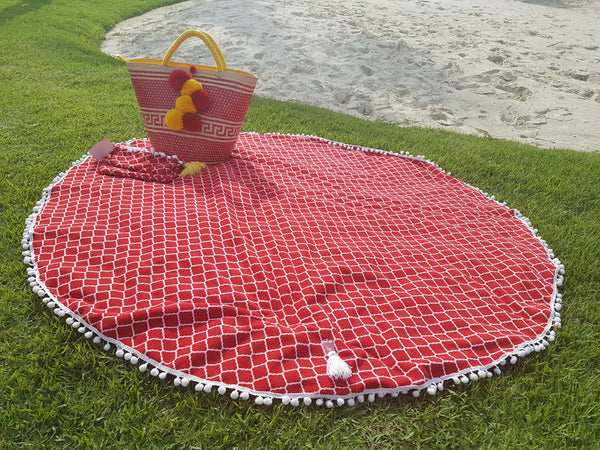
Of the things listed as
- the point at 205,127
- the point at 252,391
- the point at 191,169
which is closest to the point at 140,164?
the point at 191,169

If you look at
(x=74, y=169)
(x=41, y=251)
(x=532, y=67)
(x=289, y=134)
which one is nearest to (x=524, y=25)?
(x=532, y=67)

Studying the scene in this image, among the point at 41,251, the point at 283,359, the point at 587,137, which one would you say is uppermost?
the point at 41,251

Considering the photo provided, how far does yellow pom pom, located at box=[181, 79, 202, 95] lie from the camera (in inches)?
103

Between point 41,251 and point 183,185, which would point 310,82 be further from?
point 41,251

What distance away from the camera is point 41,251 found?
2.00 meters

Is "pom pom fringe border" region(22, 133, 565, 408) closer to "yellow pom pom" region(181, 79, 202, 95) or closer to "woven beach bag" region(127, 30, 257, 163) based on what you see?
"woven beach bag" region(127, 30, 257, 163)

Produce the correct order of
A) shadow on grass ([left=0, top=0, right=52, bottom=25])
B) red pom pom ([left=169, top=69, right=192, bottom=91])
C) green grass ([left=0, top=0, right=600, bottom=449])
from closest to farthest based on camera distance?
green grass ([left=0, top=0, right=600, bottom=449]) → red pom pom ([left=169, top=69, right=192, bottom=91]) → shadow on grass ([left=0, top=0, right=52, bottom=25])

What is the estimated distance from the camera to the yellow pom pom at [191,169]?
2699mm

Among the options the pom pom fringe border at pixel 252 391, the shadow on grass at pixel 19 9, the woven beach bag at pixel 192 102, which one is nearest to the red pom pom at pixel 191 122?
the woven beach bag at pixel 192 102

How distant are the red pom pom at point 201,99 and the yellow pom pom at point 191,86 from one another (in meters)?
0.02

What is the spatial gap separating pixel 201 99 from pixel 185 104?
9 centimetres

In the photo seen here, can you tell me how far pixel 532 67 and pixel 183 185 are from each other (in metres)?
4.93

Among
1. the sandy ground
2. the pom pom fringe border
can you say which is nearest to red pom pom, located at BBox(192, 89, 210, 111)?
the pom pom fringe border

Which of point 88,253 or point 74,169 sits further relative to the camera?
point 74,169
